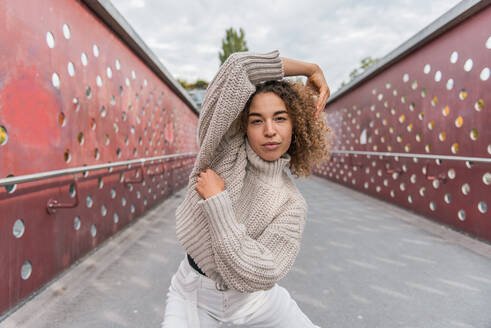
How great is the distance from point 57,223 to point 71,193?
371 mm

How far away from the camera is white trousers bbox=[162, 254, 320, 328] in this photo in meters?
1.24

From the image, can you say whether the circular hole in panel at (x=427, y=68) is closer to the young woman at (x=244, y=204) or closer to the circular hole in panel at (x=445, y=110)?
the circular hole in panel at (x=445, y=110)

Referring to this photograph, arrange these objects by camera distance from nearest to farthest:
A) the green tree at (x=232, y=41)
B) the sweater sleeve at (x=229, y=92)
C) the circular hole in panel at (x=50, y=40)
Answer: the sweater sleeve at (x=229, y=92)
the circular hole in panel at (x=50, y=40)
the green tree at (x=232, y=41)

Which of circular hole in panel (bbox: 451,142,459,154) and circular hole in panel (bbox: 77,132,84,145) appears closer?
circular hole in panel (bbox: 77,132,84,145)

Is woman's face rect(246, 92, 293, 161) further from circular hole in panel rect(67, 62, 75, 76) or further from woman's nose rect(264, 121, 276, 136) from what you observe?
circular hole in panel rect(67, 62, 75, 76)

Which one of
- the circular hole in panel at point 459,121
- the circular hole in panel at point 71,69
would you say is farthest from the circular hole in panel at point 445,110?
the circular hole in panel at point 71,69

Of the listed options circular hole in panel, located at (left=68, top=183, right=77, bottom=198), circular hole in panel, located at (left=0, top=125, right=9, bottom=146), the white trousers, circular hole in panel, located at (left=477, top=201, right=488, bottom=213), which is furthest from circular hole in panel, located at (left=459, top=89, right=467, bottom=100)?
circular hole in panel, located at (left=0, top=125, right=9, bottom=146)

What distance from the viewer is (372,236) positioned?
4383 mm

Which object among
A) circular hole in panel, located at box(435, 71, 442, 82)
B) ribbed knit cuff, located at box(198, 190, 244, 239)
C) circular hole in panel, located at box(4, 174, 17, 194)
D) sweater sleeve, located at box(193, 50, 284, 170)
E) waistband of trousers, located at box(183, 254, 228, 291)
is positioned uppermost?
circular hole in panel, located at box(435, 71, 442, 82)

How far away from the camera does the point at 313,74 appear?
4.87 ft

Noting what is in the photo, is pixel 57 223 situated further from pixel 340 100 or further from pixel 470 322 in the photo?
pixel 340 100

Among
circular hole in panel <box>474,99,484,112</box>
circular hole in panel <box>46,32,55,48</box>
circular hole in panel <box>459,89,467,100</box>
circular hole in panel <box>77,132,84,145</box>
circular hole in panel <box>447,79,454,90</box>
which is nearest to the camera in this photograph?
circular hole in panel <box>46,32,55,48</box>

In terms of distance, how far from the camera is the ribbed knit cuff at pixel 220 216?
1.07 m

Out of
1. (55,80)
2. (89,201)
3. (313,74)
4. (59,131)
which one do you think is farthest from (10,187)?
(313,74)
